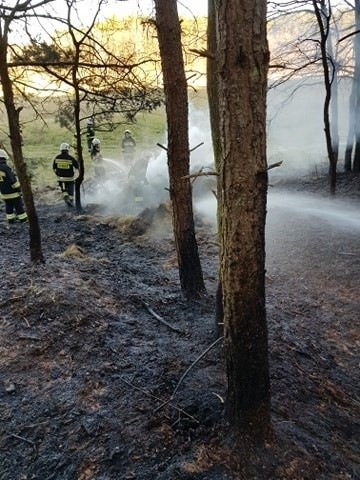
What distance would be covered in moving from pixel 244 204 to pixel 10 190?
9.13m

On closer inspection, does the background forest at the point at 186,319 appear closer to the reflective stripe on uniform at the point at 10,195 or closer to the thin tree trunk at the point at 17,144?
the thin tree trunk at the point at 17,144

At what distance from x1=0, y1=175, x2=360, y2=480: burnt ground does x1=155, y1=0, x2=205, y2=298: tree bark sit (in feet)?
1.70

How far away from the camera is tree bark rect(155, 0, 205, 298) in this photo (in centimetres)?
482

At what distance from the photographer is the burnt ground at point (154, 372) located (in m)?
2.79

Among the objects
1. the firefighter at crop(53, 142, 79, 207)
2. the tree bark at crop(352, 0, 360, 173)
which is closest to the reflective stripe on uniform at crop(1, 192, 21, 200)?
the firefighter at crop(53, 142, 79, 207)

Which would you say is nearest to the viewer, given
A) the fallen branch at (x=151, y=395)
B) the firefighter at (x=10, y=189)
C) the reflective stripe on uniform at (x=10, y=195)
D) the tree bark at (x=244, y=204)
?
the tree bark at (x=244, y=204)

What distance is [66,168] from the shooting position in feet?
39.8

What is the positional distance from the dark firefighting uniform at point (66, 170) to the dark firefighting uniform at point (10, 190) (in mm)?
2030

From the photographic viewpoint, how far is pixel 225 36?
228cm

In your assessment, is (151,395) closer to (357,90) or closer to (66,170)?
(66,170)

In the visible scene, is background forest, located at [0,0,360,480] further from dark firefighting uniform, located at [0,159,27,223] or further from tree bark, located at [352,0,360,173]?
tree bark, located at [352,0,360,173]

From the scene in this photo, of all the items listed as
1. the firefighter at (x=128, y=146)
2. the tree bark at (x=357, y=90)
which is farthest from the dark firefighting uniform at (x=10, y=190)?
the tree bark at (x=357, y=90)

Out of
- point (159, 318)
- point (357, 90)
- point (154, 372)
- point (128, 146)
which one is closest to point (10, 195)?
point (159, 318)

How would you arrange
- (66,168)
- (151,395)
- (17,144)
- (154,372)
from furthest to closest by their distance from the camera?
(66,168)
(17,144)
(154,372)
(151,395)
